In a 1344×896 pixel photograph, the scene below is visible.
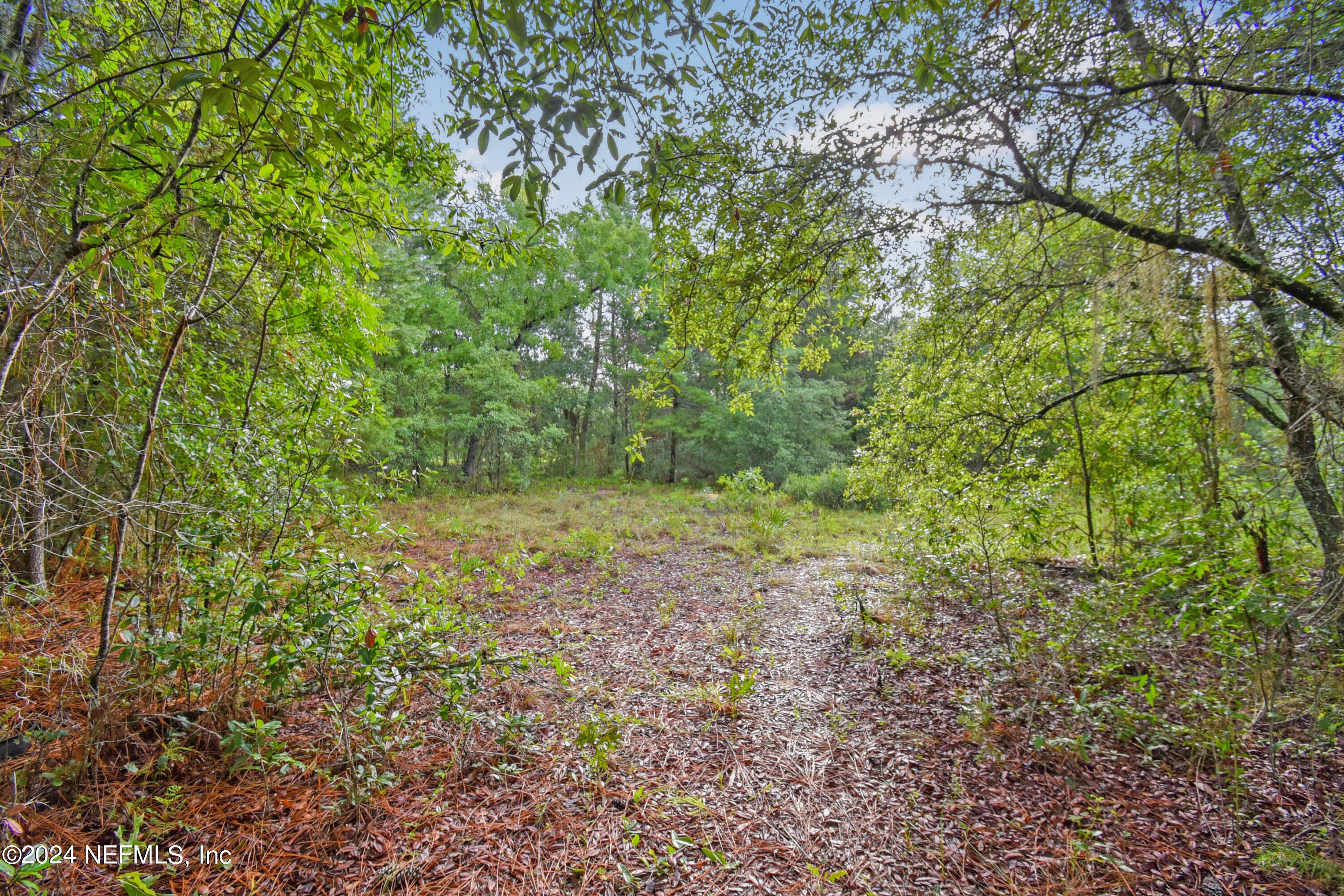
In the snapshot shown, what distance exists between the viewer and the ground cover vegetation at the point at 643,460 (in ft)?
5.46

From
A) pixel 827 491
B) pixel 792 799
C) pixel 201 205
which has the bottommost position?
pixel 792 799

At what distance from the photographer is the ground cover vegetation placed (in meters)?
1.66

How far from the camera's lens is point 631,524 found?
28.5 ft

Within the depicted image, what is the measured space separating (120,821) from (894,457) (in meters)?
5.01

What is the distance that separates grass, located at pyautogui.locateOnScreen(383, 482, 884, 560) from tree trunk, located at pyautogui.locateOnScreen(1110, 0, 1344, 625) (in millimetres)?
4618

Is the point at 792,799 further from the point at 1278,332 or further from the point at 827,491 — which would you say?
the point at 827,491

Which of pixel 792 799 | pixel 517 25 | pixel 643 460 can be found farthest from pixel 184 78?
pixel 792 799

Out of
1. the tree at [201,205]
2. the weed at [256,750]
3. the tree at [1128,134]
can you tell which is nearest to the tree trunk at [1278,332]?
the tree at [1128,134]

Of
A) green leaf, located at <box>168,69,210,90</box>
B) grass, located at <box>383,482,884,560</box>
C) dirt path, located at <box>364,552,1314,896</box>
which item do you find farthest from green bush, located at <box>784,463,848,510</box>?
green leaf, located at <box>168,69,210,90</box>

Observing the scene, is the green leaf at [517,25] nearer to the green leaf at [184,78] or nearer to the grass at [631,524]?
the green leaf at [184,78]

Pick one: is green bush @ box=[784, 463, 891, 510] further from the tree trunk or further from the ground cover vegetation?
the tree trunk

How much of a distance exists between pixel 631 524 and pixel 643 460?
238 inches

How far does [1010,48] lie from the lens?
2252 millimetres

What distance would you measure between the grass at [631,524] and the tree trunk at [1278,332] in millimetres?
4618
